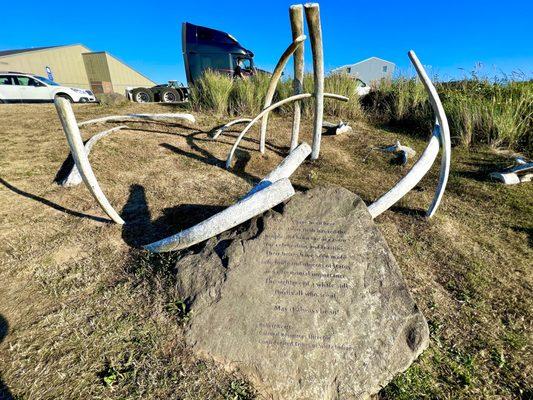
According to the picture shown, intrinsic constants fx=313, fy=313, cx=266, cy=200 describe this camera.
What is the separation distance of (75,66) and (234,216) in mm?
29723

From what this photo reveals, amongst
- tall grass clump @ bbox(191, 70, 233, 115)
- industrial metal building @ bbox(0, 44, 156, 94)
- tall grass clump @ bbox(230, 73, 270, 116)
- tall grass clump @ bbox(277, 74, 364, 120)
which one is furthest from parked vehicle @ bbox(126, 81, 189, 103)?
industrial metal building @ bbox(0, 44, 156, 94)

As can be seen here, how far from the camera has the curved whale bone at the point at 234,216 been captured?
2.25m

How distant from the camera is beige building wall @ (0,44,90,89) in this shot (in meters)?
22.3

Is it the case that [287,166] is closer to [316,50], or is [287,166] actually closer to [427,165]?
[427,165]

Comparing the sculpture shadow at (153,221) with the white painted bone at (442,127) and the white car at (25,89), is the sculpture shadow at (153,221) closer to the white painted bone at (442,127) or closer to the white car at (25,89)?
the white painted bone at (442,127)

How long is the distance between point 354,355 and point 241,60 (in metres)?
13.5

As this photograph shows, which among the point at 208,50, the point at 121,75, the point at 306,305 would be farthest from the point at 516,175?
the point at 121,75

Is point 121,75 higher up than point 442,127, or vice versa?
point 121,75

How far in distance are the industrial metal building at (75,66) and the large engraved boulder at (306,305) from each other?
1045 inches

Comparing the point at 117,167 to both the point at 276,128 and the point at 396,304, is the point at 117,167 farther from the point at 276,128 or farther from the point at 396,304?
the point at 396,304

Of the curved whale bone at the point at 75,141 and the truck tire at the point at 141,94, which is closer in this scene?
the curved whale bone at the point at 75,141

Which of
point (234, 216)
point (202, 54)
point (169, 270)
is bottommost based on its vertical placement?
point (169, 270)

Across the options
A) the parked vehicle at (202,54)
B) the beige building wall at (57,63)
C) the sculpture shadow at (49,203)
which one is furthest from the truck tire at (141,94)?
the beige building wall at (57,63)

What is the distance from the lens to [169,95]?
41.9ft
